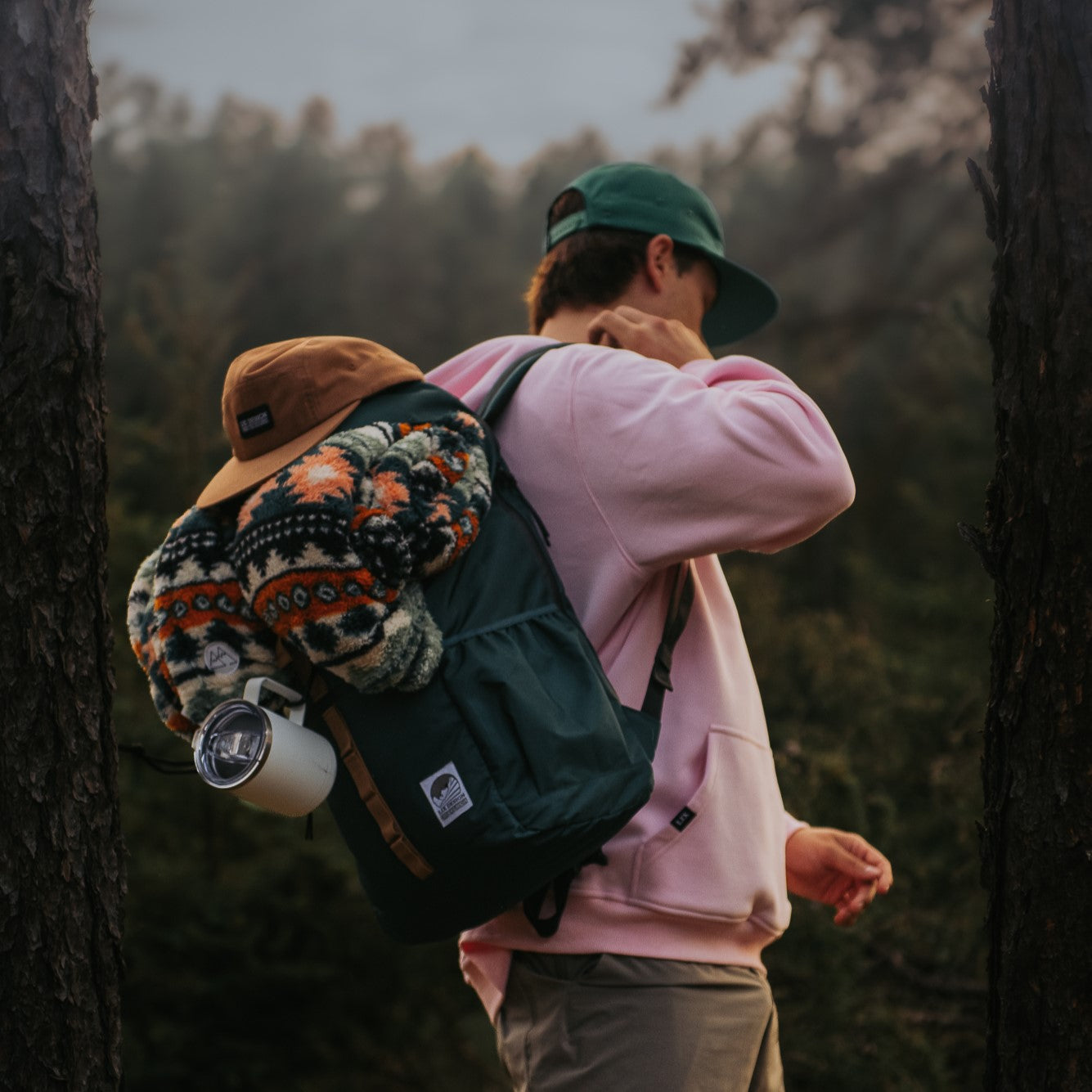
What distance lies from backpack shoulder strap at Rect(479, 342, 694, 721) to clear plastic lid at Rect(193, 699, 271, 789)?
45cm

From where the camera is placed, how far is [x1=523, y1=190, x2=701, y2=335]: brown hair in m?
1.78

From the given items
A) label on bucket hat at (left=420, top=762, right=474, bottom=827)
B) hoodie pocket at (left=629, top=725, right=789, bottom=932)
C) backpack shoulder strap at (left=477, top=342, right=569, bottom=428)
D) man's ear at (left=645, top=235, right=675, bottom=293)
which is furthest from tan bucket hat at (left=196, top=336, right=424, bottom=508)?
hoodie pocket at (left=629, top=725, right=789, bottom=932)

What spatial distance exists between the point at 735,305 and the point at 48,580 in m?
1.07

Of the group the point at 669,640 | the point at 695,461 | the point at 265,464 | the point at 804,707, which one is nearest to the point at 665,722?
the point at 669,640

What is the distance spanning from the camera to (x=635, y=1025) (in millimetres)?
1453

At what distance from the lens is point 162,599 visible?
4.55ft

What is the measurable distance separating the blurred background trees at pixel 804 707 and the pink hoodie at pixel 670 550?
221 cm

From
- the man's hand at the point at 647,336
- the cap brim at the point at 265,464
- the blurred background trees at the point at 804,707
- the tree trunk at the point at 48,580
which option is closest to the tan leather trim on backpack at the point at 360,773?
the cap brim at the point at 265,464

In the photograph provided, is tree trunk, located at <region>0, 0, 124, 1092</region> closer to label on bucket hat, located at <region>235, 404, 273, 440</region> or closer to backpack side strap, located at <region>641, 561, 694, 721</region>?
label on bucket hat, located at <region>235, 404, 273, 440</region>

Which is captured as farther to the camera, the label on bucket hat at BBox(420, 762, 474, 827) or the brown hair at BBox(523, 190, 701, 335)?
the brown hair at BBox(523, 190, 701, 335)

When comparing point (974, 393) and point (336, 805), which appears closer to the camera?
point (336, 805)

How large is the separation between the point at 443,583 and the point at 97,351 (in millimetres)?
621

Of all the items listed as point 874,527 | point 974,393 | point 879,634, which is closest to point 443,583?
point 879,634

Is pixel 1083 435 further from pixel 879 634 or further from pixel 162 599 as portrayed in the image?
pixel 879 634
